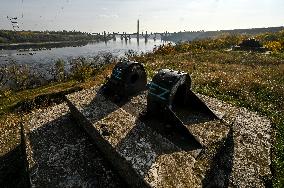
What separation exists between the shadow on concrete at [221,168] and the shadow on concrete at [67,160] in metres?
2.21

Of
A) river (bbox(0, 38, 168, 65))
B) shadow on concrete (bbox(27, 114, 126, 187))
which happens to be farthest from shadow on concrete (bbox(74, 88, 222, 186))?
river (bbox(0, 38, 168, 65))

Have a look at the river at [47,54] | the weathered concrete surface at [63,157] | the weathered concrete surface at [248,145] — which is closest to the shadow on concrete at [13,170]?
the weathered concrete surface at [63,157]

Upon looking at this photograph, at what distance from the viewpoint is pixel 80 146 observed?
9.13 meters

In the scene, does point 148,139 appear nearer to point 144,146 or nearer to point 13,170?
point 144,146

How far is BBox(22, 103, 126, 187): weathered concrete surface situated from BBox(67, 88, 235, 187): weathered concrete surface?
38 centimetres

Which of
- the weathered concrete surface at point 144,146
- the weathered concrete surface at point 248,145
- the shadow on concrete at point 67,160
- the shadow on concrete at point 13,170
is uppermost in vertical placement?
the weathered concrete surface at point 144,146

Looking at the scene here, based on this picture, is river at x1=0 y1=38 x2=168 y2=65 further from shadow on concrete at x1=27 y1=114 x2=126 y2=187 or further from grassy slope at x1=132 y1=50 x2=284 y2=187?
shadow on concrete at x1=27 y1=114 x2=126 y2=187

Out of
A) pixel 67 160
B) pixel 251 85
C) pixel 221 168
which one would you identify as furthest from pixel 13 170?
pixel 251 85

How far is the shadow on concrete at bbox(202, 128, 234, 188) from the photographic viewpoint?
6834mm

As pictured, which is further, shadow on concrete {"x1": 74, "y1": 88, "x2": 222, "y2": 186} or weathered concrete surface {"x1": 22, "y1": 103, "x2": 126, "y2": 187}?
weathered concrete surface {"x1": 22, "y1": 103, "x2": 126, "y2": 187}

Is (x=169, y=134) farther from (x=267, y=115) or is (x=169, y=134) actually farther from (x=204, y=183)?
(x=267, y=115)

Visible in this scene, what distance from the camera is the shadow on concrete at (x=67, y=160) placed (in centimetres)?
766

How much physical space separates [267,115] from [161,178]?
294 inches

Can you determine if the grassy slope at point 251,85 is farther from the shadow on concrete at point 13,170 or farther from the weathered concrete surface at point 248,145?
the shadow on concrete at point 13,170
